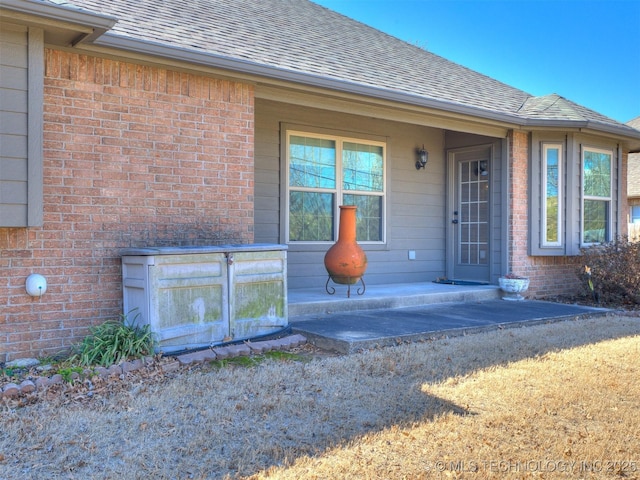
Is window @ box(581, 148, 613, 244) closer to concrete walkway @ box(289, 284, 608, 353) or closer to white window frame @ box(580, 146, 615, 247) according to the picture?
white window frame @ box(580, 146, 615, 247)

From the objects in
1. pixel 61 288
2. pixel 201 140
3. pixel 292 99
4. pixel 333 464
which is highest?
pixel 292 99

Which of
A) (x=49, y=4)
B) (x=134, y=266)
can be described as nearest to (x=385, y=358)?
(x=134, y=266)

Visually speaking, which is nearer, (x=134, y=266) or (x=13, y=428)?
(x=13, y=428)

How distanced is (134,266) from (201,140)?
4.80 ft

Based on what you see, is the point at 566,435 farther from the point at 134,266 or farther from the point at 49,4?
the point at 49,4

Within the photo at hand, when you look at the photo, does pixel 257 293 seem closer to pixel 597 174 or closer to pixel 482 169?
pixel 482 169

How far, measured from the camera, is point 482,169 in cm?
863

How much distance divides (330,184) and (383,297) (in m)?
1.98

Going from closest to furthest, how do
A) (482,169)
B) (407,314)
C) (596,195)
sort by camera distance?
1. (407,314)
2. (482,169)
3. (596,195)

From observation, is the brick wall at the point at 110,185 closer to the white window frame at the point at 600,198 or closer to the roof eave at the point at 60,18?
the roof eave at the point at 60,18

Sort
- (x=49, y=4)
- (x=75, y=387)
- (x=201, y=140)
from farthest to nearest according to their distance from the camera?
1. (x=201, y=140)
2. (x=49, y=4)
3. (x=75, y=387)

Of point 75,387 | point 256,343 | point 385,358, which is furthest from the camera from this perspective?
point 256,343

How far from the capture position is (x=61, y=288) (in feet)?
14.8

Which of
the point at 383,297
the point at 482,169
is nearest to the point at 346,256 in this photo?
the point at 383,297
